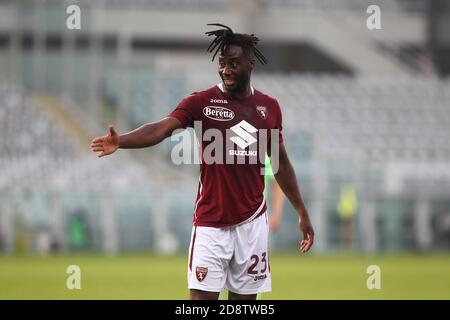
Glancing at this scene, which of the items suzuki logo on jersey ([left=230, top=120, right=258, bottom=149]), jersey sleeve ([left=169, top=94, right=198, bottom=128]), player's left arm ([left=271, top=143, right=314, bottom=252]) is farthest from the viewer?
player's left arm ([left=271, top=143, right=314, bottom=252])

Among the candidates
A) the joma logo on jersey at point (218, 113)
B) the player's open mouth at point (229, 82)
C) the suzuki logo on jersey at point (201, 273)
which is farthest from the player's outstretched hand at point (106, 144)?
the suzuki logo on jersey at point (201, 273)

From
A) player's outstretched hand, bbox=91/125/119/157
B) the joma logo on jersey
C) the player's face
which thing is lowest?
player's outstretched hand, bbox=91/125/119/157

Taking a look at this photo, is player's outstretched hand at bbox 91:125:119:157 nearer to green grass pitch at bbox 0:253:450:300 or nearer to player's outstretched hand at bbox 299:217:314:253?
player's outstretched hand at bbox 299:217:314:253

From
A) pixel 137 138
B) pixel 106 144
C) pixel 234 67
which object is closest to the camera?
pixel 106 144

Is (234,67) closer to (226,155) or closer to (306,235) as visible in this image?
(226,155)

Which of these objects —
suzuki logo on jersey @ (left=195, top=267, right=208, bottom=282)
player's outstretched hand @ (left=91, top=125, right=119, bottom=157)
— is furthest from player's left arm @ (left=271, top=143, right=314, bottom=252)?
player's outstretched hand @ (left=91, top=125, right=119, bottom=157)

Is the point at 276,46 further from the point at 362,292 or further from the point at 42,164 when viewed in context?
the point at 362,292

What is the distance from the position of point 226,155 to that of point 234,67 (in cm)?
64

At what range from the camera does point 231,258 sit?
8125 millimetres

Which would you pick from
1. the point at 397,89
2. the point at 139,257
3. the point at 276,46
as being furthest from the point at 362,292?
the point at 276,46

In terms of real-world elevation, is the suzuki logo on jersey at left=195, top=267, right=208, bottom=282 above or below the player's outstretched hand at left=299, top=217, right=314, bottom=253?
below

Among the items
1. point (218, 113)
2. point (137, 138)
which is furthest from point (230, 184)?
point (137, 138)

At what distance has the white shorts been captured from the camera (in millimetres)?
7969

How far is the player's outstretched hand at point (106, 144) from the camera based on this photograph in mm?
7457
